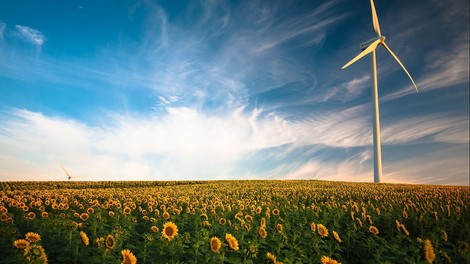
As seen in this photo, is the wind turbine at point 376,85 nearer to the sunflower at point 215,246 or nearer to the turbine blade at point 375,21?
the turbine blade at point 375,21

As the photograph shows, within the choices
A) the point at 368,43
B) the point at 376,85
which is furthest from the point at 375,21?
the point at 376,85

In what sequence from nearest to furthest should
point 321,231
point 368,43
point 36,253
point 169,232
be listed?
point 36,253
point 169,232
point 321,231
point 368,43

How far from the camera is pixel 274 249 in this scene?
729 cm

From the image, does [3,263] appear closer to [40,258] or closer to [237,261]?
[40,258]

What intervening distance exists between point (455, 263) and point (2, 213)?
11.6 metres

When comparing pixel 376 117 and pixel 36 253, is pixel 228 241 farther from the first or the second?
pixel 376 117

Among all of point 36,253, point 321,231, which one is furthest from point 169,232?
point 321,231

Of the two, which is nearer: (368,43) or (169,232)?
(169,232)

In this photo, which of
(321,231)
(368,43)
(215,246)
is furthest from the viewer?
(368,43)

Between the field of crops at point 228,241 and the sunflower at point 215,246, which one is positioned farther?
the field of crops at point 228,241

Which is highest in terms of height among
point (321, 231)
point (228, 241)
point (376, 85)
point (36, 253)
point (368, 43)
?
point (368, 43)

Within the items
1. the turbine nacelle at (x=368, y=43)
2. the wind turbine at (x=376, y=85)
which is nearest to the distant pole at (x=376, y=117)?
the wind turbine at (x=376, y=85)

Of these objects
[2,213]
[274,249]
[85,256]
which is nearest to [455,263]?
[274,249]

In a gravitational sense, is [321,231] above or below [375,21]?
below
